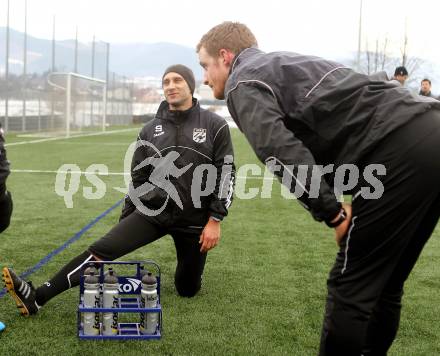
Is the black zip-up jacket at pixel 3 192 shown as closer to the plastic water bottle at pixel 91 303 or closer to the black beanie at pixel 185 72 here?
the plastic water bottle at pixel 91 303

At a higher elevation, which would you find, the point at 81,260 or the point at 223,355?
the point at 81,260

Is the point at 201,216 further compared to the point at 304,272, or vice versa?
the point at 304,272

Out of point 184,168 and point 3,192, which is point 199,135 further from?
point 3,192

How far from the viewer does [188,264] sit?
15.8 ft

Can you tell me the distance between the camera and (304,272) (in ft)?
18.7

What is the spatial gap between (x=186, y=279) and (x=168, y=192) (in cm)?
68

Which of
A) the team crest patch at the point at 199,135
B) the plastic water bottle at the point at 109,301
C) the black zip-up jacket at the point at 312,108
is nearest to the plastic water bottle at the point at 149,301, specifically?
the plastic water bottle at the point at 109,301

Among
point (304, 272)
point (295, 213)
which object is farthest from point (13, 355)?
point (295, 213)

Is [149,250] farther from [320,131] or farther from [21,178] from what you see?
[21,178]

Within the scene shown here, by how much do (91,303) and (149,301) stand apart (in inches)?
14.0

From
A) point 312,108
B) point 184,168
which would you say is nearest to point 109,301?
point 184,168

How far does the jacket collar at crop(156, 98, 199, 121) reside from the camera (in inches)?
189

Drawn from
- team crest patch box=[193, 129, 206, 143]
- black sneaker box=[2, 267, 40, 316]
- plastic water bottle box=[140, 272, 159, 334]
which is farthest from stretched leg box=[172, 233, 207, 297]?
black sneaker box=[2, 267, 40, 316]

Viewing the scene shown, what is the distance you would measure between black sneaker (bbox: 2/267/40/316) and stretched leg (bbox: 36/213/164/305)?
0.15 ft
